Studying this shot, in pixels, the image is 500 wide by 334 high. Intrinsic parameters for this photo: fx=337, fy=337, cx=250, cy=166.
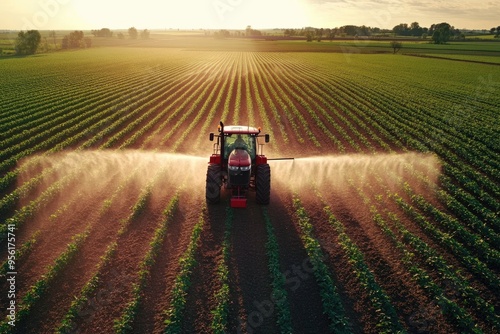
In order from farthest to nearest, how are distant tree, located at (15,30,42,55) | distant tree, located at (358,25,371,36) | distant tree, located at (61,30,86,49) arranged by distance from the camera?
1. distant tree, located at (358,25,371,36)
2. distant tree, located at (61,30,86,49)
3. distant tree, located at (15,30,42,55)

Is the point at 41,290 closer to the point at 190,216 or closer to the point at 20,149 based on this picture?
the point at 190,216

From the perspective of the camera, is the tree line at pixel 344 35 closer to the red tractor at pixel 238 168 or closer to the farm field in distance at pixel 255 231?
the farm field in distance at pixel 255 231

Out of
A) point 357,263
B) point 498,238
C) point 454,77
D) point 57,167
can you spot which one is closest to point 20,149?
point 57,167

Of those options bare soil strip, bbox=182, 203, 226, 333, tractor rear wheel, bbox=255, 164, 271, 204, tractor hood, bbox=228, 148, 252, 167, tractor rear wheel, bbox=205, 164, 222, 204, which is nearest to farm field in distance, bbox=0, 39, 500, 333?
bare soil strip, bbox=182, 203, 226, 333

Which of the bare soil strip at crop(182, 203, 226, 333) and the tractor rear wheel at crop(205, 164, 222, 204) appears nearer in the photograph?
the bare soil strip at crop(182, 203, 226, 333)

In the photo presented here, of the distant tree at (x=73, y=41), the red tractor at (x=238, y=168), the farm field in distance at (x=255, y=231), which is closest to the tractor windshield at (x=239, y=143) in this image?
the red tractor at (x=238, y=168)

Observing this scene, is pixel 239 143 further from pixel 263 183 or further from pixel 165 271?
pixel 165 271

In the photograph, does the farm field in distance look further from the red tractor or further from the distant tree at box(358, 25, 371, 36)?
the distant tree at box(358, 25, 371, 36)
